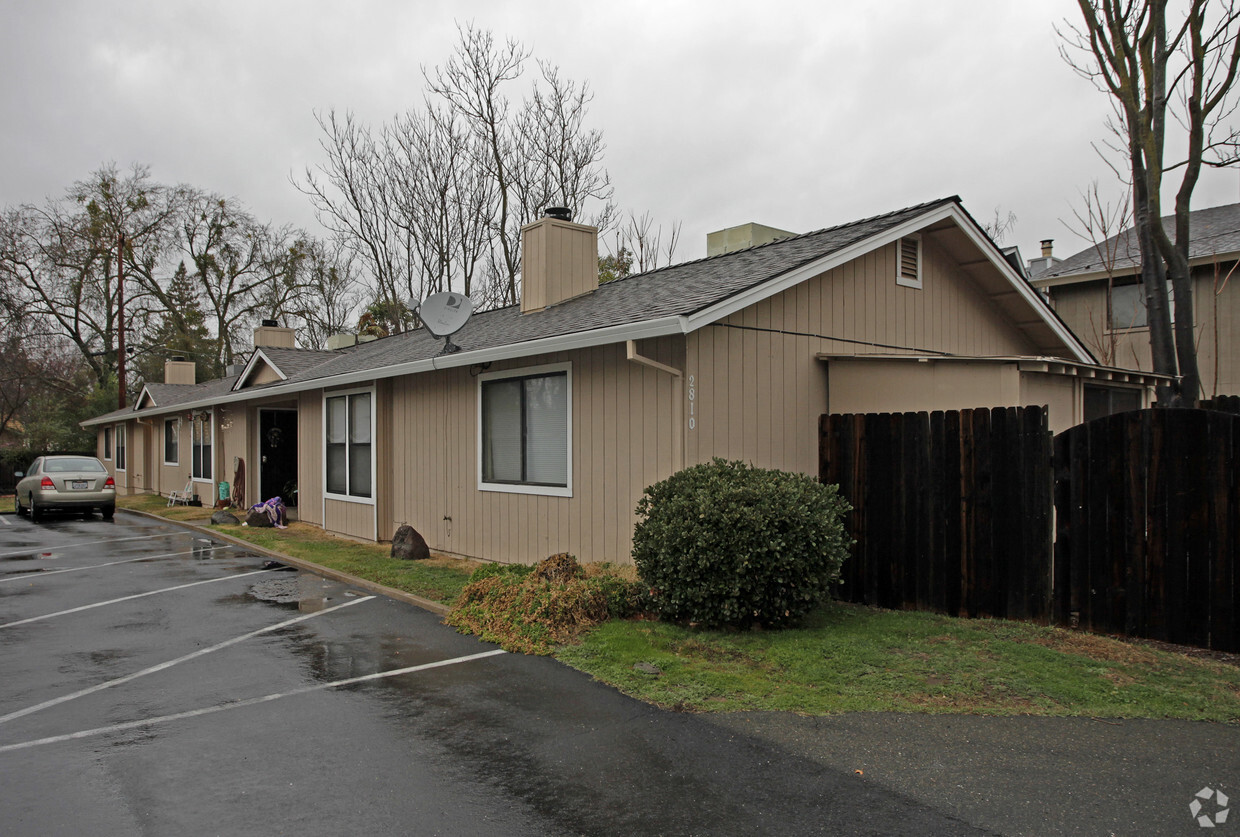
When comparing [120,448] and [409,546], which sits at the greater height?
[120,448]

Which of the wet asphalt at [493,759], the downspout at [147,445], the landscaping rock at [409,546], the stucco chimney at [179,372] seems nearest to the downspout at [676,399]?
the wet asphalt at [493,759]

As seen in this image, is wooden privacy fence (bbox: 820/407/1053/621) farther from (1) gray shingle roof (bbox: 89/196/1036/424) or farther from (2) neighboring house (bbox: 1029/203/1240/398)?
(2) neighboring house (bbox: 1029/203/1240/398)

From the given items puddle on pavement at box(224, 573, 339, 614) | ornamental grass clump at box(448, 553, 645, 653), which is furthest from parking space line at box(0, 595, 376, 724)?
ornamental grass clump at box(448, 553, 645, 653)

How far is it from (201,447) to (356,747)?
20.6m

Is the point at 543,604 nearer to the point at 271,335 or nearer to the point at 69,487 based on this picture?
the point at 69,487

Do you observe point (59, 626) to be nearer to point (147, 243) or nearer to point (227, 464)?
point (227, 464)

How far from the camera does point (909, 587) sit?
7469 mm

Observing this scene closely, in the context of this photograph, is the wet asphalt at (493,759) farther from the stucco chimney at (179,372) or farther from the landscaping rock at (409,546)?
the stucco chimney at (179,372)

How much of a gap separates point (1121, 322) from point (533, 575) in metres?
17.0

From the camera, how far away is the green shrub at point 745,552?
6.34 m

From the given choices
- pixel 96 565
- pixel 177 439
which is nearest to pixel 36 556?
pixel 96 565

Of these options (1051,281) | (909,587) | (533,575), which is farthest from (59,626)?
(1051,281)

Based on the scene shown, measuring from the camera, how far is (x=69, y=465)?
785 inches

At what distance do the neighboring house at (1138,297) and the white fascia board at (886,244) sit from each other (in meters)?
4.48
